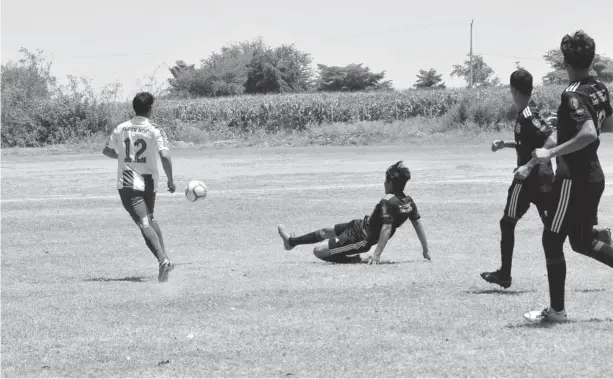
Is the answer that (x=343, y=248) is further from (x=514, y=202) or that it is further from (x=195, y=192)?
(x=514, y=202)

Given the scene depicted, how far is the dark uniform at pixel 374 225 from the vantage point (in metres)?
10.9

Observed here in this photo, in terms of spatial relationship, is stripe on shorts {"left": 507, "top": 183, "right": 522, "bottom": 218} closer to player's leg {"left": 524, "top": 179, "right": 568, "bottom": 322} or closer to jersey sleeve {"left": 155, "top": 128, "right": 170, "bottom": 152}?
player's leg {"left": 524, "top": 179, "right": 568, "bottom": 322}

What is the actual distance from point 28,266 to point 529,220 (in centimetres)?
775

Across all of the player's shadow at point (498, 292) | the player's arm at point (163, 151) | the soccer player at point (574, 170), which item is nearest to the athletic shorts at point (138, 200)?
the player's arm at point (163, 151)

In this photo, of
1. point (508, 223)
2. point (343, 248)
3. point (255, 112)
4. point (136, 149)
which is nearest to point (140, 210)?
point (136, 149)

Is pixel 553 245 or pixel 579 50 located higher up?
Result: pixel 579 50

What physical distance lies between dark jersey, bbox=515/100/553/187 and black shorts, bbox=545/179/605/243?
64.0 inches

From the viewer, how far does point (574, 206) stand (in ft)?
22.9

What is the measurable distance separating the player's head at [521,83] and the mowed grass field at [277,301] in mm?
1686

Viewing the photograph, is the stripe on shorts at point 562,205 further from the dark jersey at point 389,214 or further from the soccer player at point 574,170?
the dark jersey at point 389,214

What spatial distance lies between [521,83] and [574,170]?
5.78 feet

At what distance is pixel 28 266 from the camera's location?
1184 centimetres

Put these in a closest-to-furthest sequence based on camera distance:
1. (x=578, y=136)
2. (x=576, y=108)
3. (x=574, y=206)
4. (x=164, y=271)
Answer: (x=578, y=136)
(x=576, y=108)
(x=574, y=206)
(x=164, y=271)

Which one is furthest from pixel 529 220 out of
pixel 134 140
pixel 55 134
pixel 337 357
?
pixel 55 134
